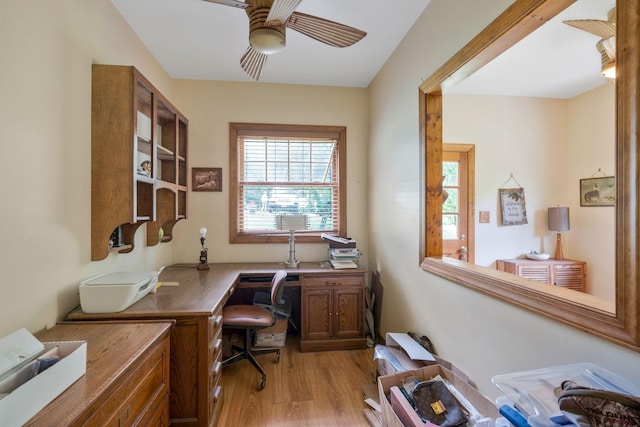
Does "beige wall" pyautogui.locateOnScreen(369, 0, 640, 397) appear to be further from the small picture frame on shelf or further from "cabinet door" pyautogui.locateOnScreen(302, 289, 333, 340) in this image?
the small picture frame on shelf

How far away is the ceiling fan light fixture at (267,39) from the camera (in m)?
1.57

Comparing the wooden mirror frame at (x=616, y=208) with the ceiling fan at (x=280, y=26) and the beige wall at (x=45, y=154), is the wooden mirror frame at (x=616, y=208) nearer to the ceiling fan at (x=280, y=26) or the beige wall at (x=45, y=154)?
the ceiling fan at (x=280, y=26)

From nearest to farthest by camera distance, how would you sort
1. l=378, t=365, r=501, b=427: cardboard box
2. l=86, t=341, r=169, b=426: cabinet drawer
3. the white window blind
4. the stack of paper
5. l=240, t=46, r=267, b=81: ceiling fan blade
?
l=86, t=341, r=169, b=426: cabinet drawer
l=378, t=365, r=501, b=427: cardboard box
l=240, t=46, r=267, b=81: ceiling fan blade
the stack of paper
the white window blind

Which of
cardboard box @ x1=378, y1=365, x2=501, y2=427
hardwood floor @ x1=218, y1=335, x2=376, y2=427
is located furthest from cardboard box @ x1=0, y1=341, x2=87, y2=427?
cardboard box @ x1=378, y1=365, x2=501, y2=427

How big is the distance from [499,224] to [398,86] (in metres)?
2.12

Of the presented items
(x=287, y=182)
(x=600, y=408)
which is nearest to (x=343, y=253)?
(x=287, y=182)

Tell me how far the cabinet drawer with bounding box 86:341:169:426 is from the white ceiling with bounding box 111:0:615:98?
2.31 meters

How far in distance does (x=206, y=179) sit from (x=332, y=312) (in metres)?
2.04

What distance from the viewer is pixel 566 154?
3.36 m

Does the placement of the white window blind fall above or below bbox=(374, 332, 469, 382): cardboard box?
above

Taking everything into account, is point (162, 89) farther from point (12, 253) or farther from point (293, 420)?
point (293, 420)

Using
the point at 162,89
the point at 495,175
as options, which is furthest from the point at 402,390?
the point at 162,89

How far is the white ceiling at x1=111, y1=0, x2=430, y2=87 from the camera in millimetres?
2016

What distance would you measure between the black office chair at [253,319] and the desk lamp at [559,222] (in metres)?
3.23
